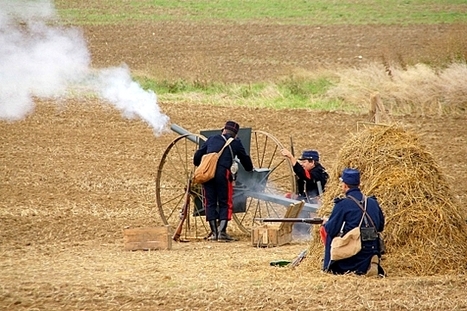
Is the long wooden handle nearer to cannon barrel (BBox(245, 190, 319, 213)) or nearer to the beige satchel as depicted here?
cannon barrel (BBox(245, 190, 319, 213))

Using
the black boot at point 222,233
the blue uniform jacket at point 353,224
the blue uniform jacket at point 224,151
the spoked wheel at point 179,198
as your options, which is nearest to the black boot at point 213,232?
the black boot at point 222,233

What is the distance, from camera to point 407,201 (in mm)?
12219

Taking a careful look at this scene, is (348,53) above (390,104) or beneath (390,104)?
above

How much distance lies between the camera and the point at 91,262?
13070mm

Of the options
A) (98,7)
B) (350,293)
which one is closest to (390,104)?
(350,293)

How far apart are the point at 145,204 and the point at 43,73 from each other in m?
6.26

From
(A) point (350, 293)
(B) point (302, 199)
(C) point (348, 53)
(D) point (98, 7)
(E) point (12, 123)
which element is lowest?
(A) point (350, 293)

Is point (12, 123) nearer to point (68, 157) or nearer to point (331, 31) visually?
point (68, 157)

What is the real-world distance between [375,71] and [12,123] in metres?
8.66

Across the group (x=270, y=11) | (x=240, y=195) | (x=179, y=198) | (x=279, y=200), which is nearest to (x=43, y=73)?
(x=179, y=198)

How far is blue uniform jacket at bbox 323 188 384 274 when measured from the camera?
11422 millimetres

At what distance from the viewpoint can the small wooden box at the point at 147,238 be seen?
47.0 feet

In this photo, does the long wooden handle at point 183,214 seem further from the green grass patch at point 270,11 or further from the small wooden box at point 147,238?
the green grass patch at point 270,11

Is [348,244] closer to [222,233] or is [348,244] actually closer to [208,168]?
[208,168]
